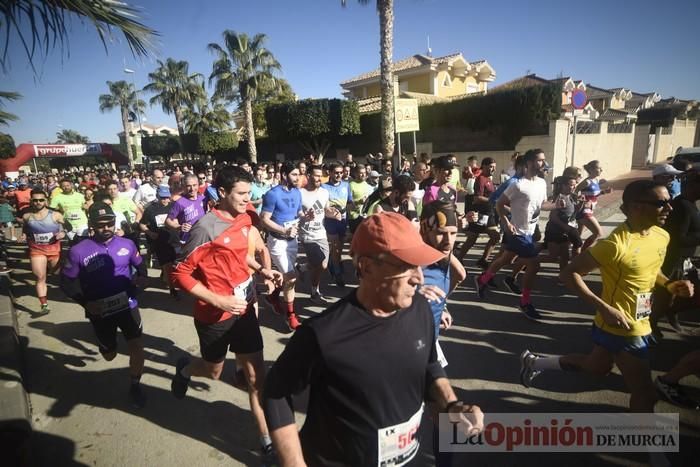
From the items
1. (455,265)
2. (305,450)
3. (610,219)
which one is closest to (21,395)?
(305,450)

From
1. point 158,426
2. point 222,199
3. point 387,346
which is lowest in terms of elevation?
point 158,426

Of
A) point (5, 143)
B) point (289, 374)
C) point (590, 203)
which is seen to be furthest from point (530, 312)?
point (5, 143)

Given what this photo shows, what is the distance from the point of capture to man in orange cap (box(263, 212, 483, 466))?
56.5 inches

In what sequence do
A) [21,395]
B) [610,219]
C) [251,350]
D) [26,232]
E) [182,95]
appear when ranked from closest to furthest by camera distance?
[251,350] → [21,395] → [26,232] → [610,219] → [182,95]

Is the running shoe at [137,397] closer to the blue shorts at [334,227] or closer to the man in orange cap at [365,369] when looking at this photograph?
the man in orange cap at [365,369]

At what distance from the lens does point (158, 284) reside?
7.16 metres

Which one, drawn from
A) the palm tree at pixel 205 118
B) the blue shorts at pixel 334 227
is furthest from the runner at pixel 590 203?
the palm tree at pixel 205 118

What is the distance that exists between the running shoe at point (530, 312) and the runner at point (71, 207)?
8.06 meters

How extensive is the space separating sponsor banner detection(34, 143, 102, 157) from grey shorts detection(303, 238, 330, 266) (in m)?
49.6

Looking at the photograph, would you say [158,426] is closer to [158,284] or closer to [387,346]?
[387,346]

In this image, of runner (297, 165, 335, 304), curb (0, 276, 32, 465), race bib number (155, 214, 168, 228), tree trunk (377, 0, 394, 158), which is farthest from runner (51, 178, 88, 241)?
tree trunk (377, 0, 394, 158)

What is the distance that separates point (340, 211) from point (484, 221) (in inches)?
108

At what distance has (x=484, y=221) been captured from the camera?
6.71 m

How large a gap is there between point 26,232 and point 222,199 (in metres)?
5.14
